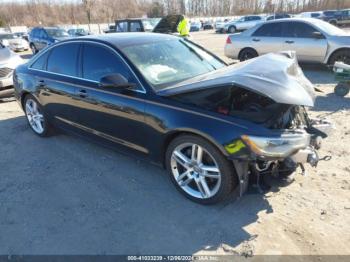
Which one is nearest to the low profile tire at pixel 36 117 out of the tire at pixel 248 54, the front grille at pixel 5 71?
the front grille at pixel 5 71

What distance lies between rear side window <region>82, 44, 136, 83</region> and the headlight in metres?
1.53

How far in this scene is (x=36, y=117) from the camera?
555 centimetres

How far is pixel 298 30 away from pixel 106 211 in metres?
8.33

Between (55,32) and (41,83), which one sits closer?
(41,83)

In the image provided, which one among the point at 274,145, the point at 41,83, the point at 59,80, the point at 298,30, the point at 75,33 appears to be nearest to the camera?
the point at 274,145

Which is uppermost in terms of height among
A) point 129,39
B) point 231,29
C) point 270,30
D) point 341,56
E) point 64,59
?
point 129,39

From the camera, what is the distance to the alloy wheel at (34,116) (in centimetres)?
547

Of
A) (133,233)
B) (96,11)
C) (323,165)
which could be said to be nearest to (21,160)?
(133,233)

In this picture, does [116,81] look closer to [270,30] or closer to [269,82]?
[269,82]

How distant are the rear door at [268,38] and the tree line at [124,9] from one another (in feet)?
187

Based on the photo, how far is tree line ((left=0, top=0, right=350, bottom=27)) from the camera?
228 ft

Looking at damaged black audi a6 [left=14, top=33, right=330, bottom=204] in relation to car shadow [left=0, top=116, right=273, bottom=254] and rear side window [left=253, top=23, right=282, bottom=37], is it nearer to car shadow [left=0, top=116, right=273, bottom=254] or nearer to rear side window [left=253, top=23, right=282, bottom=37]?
car shadow [left=0, top=116, right=273, bottom=254]

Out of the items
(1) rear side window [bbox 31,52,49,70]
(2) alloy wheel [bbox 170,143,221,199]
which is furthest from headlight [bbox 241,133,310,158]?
(1) rear side window [bbox 31,52,49,70]

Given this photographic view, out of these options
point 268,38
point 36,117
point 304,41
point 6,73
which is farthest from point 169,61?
point 268,38
